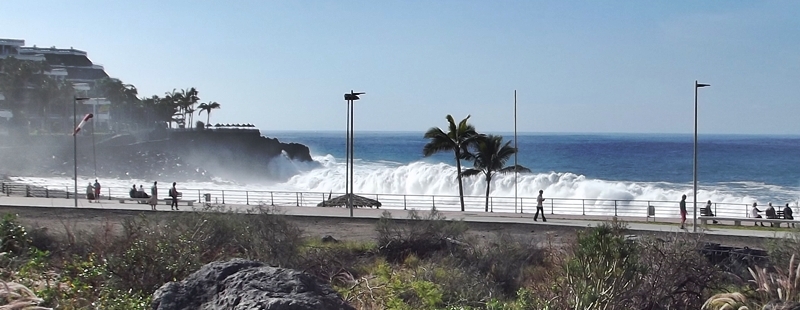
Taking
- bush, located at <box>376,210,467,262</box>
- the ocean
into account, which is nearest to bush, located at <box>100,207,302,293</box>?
bush, located at <box>376,210,467,262</box>

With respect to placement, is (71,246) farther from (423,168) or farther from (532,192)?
(423,168)

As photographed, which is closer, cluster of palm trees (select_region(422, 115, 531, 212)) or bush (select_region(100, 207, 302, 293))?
bush (select_region(100, 207, 302, 293))

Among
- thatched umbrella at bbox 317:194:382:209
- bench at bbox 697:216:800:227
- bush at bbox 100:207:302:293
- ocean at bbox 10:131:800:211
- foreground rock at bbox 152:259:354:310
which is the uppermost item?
foreground rock at bbox 152:259:354:310

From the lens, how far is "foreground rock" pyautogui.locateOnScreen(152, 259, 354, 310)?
583 cm

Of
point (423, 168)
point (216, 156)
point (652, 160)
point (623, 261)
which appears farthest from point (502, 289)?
point (652, 160)

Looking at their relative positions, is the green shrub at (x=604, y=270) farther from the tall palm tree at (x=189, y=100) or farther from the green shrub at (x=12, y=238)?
the tall palm tree at (x=189, y=100)

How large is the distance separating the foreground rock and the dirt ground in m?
14.3

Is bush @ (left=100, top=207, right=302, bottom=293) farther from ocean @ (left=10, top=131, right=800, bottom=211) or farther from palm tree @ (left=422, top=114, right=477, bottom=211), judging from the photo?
ocean @ (left=10, top=131, right=800, bottom=211)

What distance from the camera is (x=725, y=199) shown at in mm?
56062

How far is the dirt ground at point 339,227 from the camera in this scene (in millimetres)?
20594

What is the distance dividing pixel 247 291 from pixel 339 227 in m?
18.1

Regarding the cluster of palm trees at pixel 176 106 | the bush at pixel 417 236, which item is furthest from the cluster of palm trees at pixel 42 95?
the bush at pixel 417 236

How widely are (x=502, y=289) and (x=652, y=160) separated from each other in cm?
10044

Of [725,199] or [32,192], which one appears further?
[725,199]
